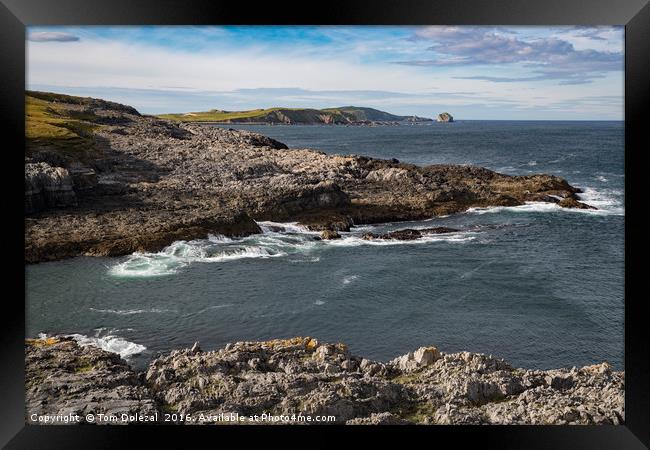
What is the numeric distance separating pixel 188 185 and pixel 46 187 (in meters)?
6.70

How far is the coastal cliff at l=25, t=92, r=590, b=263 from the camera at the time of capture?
18047mm

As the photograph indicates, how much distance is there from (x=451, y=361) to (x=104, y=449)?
4774 millimetres

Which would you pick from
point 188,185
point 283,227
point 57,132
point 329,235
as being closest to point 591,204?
point 329,235

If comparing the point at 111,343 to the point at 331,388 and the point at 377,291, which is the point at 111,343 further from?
the point at 377,291

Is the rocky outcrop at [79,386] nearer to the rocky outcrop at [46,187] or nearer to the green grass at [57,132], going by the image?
the rocky outcrop at [46,187]

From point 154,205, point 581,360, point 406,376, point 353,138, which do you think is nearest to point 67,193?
point 154,205

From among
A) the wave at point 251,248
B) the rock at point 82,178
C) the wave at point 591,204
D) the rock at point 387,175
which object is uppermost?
the rock at point 387,175

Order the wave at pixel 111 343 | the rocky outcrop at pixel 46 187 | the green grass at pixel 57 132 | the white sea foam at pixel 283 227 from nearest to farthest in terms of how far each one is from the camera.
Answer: the wave at pixel 111 343 < the rocky outcrop at pixel 46 187 < the green grass at pixel 57 132 < the white sea foam at pixel 283 227

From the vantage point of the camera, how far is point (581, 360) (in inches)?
456

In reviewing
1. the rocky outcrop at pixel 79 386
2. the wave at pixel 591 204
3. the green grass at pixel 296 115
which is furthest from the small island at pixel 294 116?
the rocky outcrop at pixel 79 386

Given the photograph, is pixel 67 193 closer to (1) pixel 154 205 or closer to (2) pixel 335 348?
(1) pixel 154 205
